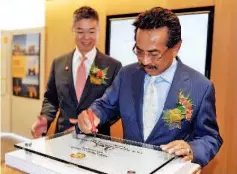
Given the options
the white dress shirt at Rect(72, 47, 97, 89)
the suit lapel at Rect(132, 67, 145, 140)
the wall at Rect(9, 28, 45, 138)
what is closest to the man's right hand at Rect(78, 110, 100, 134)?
the suit lapel at Rect(132, 67, 145, 140)

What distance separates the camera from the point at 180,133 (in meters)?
1.18

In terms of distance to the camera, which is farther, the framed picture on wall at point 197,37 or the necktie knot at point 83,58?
the framed picture on wall at point 197,37

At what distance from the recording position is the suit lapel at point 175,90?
45.6 inches

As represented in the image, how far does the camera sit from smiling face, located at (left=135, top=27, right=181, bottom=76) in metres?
1.13

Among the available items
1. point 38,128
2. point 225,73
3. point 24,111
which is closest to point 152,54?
point 38,128

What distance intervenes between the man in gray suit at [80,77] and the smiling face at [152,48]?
2.42ft

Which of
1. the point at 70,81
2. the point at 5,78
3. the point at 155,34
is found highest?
the point at 155,34

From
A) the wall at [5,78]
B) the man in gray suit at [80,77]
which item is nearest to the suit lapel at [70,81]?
the man in gray suit at [80,77]

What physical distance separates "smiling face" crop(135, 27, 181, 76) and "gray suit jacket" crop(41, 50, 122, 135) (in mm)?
733

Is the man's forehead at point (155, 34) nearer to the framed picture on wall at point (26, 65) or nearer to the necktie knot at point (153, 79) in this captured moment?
the necktie knot at point (153, 79)

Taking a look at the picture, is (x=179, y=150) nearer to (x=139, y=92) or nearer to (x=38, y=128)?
(x=139, y=92)

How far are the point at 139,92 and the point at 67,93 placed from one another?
2.47ft

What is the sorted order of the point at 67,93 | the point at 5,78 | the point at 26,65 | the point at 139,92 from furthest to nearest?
the point at 5,78
the point at 26,65
the point at 67,93
the point at 139,92

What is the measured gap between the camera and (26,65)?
4.03 metres
